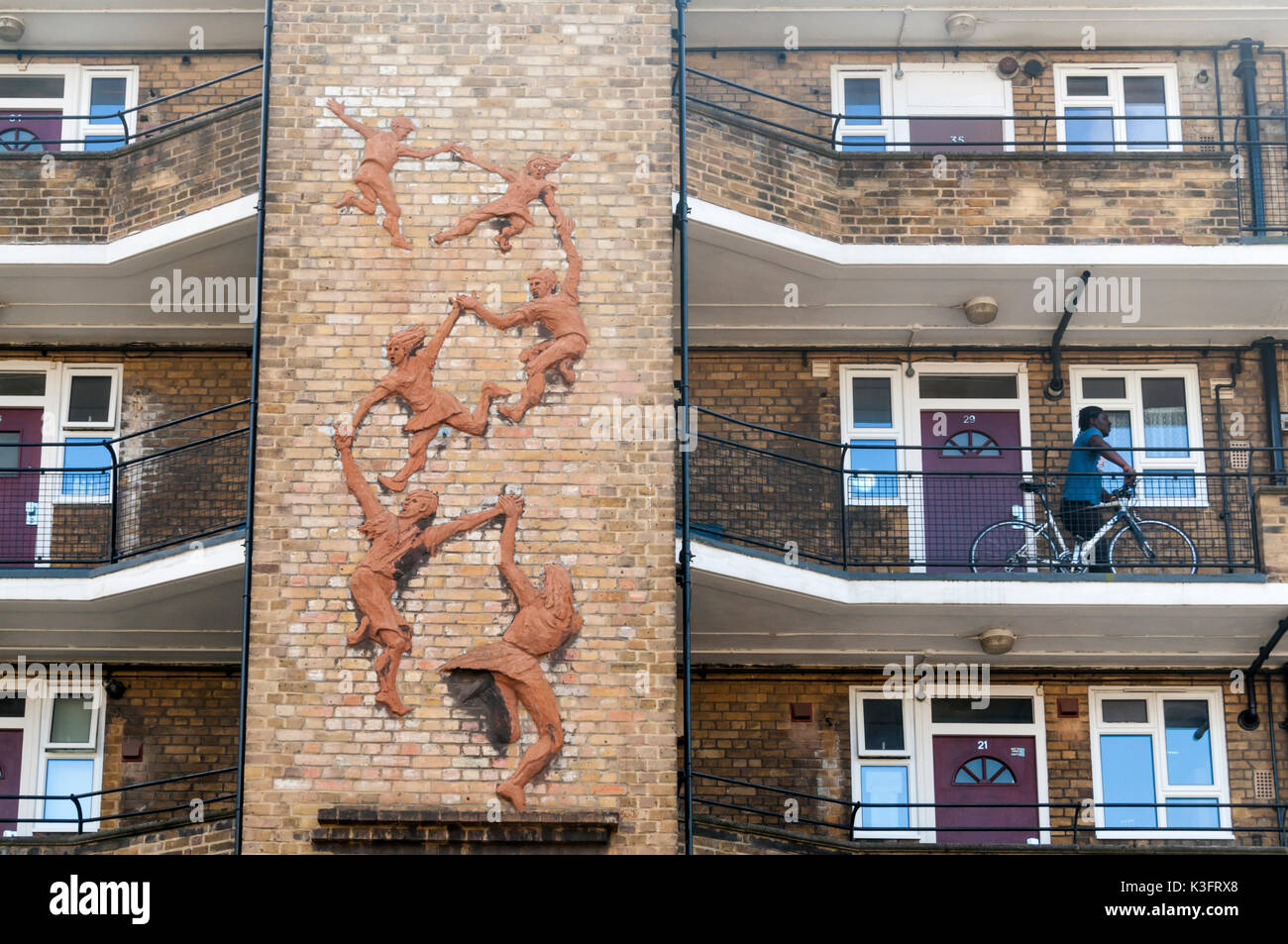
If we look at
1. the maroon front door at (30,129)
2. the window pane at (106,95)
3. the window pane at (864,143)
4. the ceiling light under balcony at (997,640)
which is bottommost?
the ceiling light under balcony at (997,640)

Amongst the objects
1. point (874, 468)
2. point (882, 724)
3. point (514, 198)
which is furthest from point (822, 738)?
point (514, 198)

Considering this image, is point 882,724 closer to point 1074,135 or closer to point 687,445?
point 687,445

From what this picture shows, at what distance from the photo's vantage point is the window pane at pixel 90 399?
1753 cm

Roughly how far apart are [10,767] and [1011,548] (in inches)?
328

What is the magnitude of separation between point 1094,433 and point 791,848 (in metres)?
4.33

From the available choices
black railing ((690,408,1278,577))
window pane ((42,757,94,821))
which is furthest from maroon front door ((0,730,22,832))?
black railing ((690,408,1278,577))

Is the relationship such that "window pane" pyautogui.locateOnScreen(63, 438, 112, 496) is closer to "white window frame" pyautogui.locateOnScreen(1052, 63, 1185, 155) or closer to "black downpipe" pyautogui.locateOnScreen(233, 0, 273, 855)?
"black downpipe" pyautogui.locateOnScreen(233, 0, 273, 855)

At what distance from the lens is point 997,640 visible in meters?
16.5

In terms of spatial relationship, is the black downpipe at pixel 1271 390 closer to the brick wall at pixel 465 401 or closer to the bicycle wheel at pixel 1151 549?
the bicycle wheel at pixel 1151 549

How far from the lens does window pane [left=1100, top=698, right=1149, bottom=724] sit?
1711cm

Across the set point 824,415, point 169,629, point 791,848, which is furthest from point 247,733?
point 824,415

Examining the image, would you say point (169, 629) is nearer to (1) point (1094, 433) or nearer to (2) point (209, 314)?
(2) point (209, 314)

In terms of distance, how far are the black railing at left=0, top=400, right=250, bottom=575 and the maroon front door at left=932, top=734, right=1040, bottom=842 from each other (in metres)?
6.04

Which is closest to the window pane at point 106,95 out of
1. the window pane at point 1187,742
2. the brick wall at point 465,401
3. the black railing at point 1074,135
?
the brick wall at point 465,401
